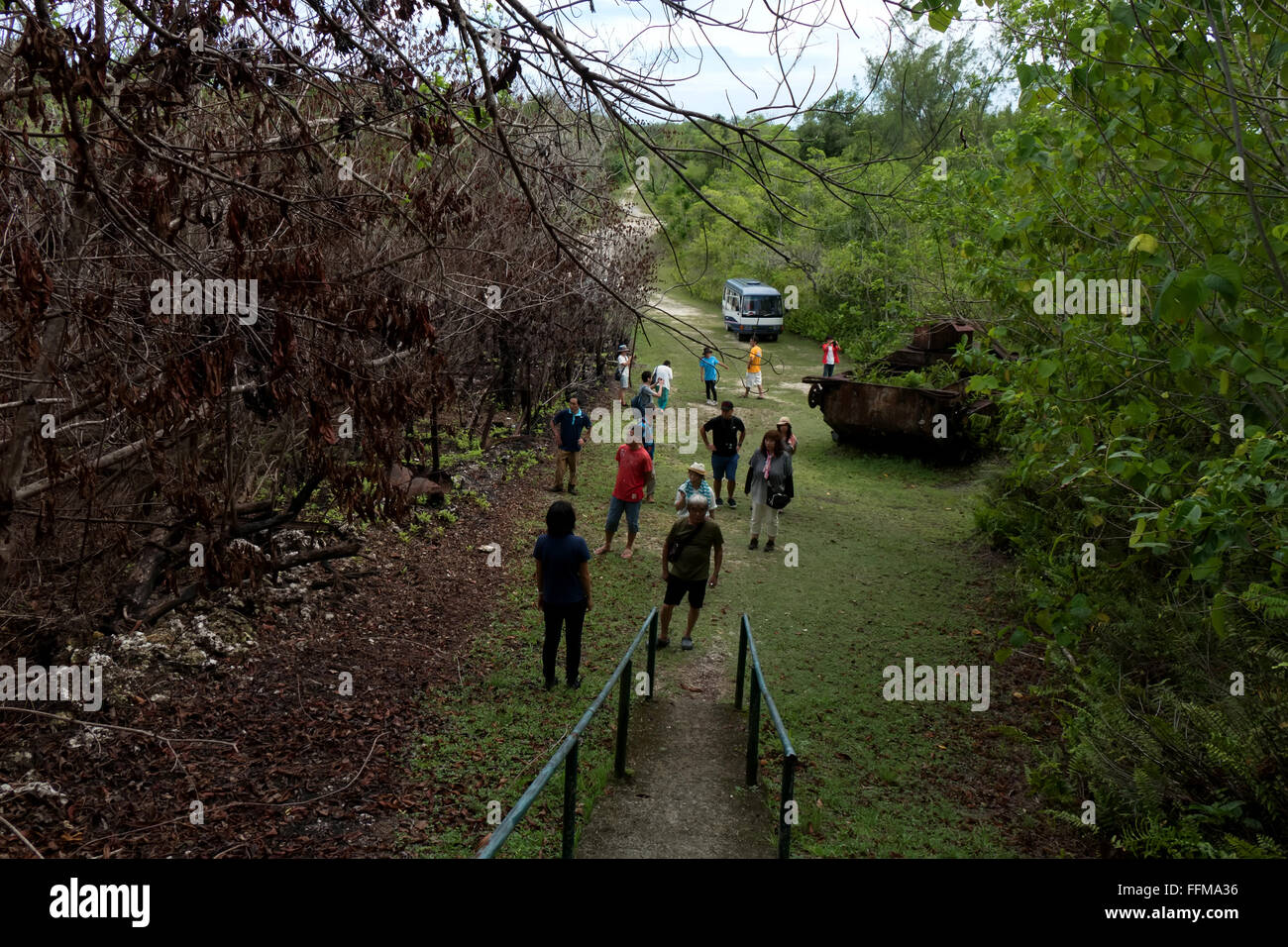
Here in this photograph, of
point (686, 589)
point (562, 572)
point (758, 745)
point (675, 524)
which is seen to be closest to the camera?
point (758, 745)

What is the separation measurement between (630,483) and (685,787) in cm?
569

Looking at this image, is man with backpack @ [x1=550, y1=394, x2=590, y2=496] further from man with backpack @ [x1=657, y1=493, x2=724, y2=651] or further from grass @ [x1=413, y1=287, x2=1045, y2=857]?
man with backpack @ [x1=657, y1=493, x2=724, y2=651]

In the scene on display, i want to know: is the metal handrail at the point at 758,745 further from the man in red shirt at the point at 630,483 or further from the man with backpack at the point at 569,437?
the man with backpack at the point at 569,437

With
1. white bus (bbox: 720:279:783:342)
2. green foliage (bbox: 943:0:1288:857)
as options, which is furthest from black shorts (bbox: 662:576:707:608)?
white bus (bbox: 720:279:783:342)

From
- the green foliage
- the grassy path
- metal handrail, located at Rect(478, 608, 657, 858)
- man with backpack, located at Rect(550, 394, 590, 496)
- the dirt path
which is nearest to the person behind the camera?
metal handrail, located at Rect(478, 608, 657, 858)

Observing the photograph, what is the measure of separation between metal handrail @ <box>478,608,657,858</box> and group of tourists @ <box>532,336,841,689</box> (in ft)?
2.22

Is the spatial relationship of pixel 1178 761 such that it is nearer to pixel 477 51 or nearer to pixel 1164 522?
pixel 1164 522

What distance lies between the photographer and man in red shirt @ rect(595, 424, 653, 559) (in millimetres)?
11781

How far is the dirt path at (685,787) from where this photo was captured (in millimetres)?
5535

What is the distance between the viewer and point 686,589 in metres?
9.16

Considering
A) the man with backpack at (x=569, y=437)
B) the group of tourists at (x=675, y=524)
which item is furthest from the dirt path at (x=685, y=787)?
the man with backpack at (x=569, y=437)

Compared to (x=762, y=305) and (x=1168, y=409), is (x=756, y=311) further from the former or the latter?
(x=1168, y=409)

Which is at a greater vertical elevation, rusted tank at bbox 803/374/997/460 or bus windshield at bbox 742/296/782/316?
bus windshield at bbox 742/296/782/316

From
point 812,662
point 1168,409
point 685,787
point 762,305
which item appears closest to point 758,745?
point 685,787
